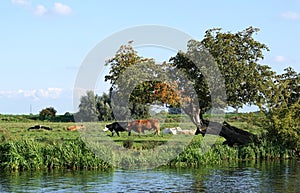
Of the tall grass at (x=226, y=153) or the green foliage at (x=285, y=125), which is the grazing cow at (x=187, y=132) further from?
the tall grass at (x=226, y=153)

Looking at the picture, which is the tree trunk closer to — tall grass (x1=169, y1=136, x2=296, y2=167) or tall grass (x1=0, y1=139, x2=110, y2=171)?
tall grass (x1=169, y1=136, x2=296, y2=167)

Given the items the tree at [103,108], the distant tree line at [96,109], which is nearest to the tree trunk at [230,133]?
the distant tree line at [96,109]

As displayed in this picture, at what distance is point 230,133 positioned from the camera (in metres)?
36.8

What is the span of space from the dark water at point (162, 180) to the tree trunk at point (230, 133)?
6.45 meters

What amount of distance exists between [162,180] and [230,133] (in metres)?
13.1

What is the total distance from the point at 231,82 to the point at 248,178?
45.3 ft

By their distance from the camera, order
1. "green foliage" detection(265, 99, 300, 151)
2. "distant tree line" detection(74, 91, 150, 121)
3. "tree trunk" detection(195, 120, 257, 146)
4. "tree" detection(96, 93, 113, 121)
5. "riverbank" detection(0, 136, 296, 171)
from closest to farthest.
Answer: "riverbank" detection(0, 136, 296, 171) < "green foliage" detection(265, 99, 300, 151) < "tree trunk" detection(195, 120, 257, 146) < "distant tree line" detection(74, 91, 150, 121) < "tree" detection(96, 93, 113, 121)

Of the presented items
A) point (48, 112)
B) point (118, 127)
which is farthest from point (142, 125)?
point (48, 112)

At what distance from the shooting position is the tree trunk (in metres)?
35.9

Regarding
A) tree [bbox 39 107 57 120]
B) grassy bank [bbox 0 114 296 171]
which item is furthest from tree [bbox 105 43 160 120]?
tree [bbox 39 107 57 120]

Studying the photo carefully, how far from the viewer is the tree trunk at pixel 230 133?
118 ft

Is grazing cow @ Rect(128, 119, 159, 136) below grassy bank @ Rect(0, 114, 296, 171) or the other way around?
the other way around

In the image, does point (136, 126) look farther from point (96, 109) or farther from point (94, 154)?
point (96, 109)

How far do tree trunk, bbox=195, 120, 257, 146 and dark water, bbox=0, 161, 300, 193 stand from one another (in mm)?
6451
